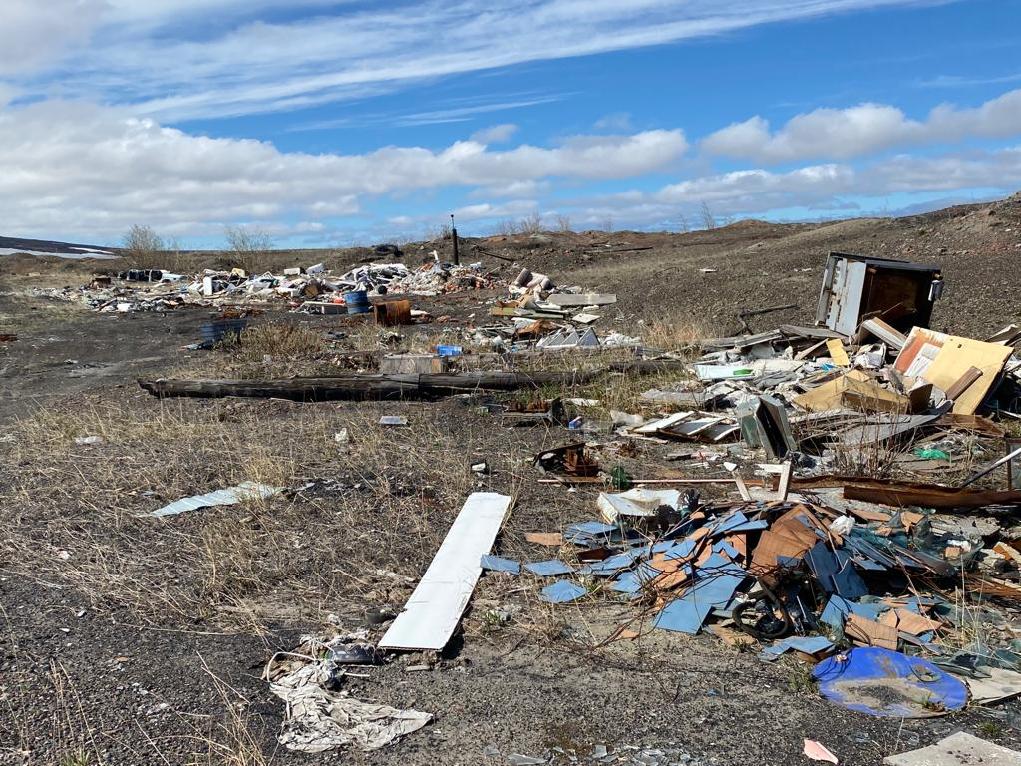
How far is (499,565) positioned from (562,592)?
446 mm

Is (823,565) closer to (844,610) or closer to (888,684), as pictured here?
(844,610)

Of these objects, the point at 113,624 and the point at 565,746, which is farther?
the point at 113,624

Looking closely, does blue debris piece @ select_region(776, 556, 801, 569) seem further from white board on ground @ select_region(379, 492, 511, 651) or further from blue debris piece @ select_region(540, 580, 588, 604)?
white board on ground @ select_region(379, 492, 511, 651)

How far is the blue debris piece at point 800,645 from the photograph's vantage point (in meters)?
3.64

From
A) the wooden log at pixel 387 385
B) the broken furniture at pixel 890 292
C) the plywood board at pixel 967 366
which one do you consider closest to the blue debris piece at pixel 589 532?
the plywood board at pixel 967 366

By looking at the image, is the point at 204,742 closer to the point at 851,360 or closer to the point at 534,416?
the point at 534,416

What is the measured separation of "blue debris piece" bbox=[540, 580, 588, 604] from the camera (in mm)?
4258

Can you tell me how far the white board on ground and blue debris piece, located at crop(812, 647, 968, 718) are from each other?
1.62m

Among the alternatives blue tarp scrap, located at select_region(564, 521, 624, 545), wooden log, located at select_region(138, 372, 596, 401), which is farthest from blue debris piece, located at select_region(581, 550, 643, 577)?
wooden log, located at select_region(138, 372, 596, 401)

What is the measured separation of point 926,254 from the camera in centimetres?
1648

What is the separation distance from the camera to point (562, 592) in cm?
432

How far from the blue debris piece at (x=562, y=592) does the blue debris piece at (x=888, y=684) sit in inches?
47.2

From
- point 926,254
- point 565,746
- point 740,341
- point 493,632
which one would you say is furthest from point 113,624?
point 926,254

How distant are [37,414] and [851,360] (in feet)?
27.8
